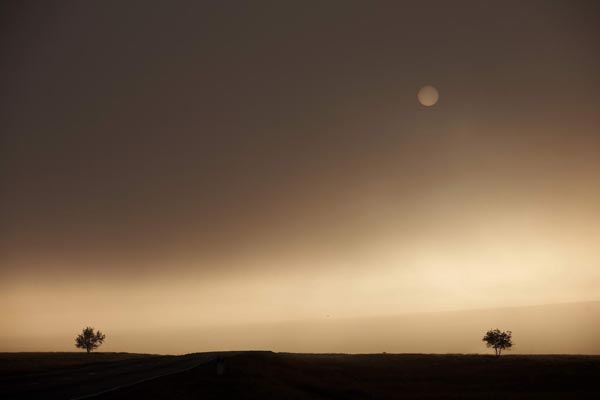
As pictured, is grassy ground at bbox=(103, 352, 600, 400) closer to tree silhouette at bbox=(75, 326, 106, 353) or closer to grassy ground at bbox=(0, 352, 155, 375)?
grassy ground at bbox=(0, 352, 155, 375)

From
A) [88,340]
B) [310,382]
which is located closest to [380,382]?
[310,382]

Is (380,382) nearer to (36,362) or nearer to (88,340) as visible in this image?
(36,362)

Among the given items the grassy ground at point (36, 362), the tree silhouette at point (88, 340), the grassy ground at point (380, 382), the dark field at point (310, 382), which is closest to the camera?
the dark field at point (310, 382)

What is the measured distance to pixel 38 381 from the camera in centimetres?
3306

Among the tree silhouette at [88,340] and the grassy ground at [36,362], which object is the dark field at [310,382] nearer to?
the grassy ground at [36,362]

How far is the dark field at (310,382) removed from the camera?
27.8 metres

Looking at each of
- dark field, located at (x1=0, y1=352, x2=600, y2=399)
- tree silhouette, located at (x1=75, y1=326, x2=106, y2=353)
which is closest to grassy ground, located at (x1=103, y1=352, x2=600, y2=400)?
dark field, located at (x1=0, y1=352, x2=600, y2=399)

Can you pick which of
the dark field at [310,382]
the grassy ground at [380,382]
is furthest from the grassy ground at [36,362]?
the grassy ground at [380,382]

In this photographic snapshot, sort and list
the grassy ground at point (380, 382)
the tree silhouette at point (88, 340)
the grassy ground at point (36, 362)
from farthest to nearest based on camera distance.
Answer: the tree silhouette at point (88, 340)
the grassy ground at point (36, 362)
the grassy ground at point (380, 382)

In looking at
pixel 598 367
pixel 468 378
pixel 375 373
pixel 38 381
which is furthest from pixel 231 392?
pixel 598 367

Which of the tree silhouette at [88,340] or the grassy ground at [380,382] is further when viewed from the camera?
Result: the tree silhouette at [88,340]

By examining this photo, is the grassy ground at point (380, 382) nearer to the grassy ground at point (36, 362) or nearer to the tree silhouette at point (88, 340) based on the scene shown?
the grassy ground at point (36, 362)

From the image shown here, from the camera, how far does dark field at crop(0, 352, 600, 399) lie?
27.8m

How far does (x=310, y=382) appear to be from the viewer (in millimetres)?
39000
